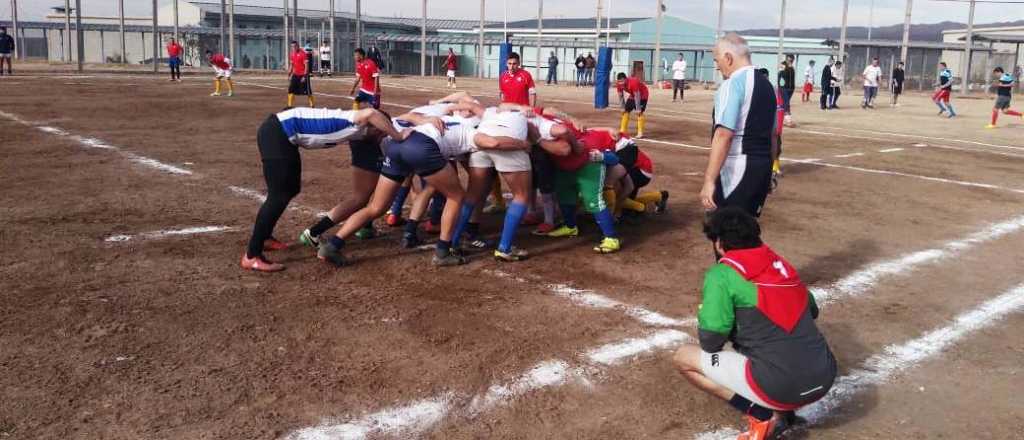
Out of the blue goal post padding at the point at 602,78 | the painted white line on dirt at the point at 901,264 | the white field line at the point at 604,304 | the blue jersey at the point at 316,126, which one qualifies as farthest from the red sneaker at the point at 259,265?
the blue goal post padding at the point at 602,78

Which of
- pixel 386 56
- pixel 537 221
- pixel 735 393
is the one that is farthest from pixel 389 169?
pixel 386 56

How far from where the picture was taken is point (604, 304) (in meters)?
6.27

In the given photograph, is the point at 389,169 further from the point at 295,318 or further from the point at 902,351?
the point at 902,351

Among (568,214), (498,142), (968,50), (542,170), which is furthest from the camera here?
(968,50)

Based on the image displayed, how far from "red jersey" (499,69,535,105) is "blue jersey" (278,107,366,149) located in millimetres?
8713

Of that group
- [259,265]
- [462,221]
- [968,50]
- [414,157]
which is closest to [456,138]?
[414,157]

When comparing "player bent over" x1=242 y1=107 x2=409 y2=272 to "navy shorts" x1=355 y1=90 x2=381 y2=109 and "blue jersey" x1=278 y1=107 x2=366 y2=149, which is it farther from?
"navy shorts" x1=355 y1=90 x2=381 y2=109

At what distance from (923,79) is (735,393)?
151 feet

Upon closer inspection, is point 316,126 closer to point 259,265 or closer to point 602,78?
point 259,265

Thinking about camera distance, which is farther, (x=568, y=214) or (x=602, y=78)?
(x=602, y=78)

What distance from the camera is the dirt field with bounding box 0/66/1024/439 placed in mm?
4332

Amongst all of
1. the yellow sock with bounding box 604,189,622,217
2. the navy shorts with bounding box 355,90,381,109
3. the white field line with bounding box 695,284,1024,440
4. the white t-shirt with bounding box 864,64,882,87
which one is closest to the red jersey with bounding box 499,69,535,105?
the navy shorts with bounding box 355,90,381,109

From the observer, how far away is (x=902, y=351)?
5.48 m

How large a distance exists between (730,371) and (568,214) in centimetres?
445
